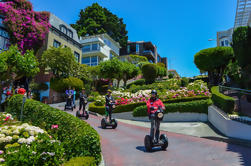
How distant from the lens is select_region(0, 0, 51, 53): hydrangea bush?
19328 millimetres

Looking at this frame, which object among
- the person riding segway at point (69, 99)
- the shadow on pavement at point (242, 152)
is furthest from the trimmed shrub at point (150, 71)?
the shadow on pavement at point (242, 152)

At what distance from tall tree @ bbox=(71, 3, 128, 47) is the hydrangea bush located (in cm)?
2429

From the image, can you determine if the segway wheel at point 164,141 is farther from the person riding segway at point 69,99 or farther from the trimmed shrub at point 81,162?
the person riding segway at point 69,99

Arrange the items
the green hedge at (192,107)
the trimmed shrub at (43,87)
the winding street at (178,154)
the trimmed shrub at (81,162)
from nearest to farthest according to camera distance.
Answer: the trimmed shrub at (81,162) → the winding street at (178,154) → the green hedge at (192,107) → the trimmed shrub at (43,87)

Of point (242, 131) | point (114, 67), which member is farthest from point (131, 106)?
point (114, 67)

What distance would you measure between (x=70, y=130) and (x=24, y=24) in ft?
68.9

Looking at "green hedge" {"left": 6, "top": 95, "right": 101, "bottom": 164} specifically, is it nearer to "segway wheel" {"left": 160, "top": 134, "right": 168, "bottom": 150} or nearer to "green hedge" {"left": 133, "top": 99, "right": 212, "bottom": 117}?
"segway wheel" {"left": 160, "top": 134, "right": 168, "bottom": 150}

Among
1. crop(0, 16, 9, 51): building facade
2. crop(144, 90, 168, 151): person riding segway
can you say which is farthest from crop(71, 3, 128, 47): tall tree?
crop(144, 90, 168, 151): person riding segway

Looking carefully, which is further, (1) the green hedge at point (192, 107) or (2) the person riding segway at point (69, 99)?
(2) the person riding segway at point (69, 99)

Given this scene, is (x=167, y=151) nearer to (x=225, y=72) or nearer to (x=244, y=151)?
(x=244, y=151)

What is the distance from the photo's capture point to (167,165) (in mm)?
4398

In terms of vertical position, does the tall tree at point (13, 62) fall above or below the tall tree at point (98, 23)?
below

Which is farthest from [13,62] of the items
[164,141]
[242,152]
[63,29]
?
[63,29]

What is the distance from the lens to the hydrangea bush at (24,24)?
63.4ft
